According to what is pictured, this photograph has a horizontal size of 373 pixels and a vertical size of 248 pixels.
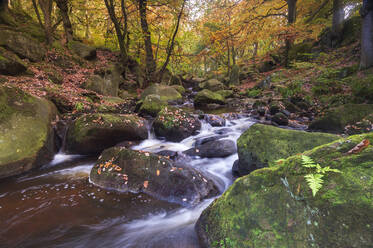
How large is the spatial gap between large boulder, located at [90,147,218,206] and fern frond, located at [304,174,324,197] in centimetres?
220

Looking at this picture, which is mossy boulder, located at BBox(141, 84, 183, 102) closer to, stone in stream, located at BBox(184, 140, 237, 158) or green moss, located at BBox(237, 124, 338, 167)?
stone in stream, located at BBox(184, 140, 237, 158)

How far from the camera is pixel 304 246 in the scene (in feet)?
4.41

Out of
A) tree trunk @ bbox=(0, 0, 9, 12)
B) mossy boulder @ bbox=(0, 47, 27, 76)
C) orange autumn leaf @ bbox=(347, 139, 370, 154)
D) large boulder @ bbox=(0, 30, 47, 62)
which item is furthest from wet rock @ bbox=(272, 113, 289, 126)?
tree trunk @ bbox=(0, 0, 9, 12)

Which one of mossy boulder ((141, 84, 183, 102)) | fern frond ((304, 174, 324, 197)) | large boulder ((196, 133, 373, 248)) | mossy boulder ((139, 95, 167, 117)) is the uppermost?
mossy boulder ((141, 84, 183, 102))

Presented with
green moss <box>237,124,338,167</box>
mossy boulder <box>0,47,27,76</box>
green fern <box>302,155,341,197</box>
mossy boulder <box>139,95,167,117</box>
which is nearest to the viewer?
green fern <box>302,155,341,197</box>

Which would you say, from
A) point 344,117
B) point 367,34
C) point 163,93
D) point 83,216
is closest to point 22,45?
point 163,93

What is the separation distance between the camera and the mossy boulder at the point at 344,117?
17.4 feet

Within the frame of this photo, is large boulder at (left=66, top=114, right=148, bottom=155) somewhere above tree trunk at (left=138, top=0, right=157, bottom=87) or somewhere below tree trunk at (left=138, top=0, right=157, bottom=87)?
below

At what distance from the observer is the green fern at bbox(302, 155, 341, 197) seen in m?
1.36

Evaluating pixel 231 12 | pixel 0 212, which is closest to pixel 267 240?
pixel 0 212

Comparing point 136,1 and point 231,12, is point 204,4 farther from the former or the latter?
point 136,1

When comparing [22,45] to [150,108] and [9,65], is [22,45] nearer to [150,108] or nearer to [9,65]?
[9,65]

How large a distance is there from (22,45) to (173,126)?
28.3 feet

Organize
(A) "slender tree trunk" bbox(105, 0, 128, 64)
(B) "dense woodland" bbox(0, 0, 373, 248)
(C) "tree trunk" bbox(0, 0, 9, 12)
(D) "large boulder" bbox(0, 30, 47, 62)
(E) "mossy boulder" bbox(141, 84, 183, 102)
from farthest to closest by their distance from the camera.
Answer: (E) "mossy boulder" bbox(141, 84, 183, 102) → (A) "slender tree trunk" bbox(105, 0, 128, 64) → (C) "tree trunk" bbox(0, 0, 9, 12) → (D) "large boulder" bbox(0, 30, 47, 62) → (B) "dense woodland" bbox(0, 0, 373, 248)
